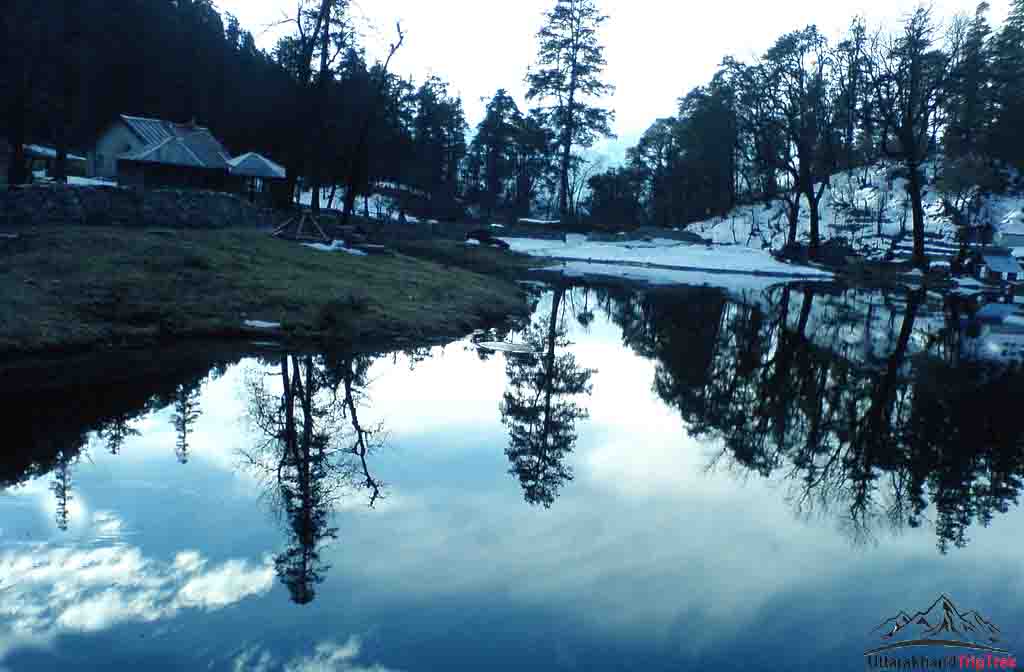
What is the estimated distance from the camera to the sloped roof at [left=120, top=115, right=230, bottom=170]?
47750 mm

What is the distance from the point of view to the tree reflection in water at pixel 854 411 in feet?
32.7

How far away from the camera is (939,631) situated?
6590 mm

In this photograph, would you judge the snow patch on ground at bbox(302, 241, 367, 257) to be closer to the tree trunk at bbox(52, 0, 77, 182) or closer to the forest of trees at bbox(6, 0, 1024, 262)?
the forest of trees at bbox(6, 0, 1024, 262)

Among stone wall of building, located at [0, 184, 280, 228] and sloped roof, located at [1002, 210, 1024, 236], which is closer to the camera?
stone wall of building, located at [0, 184, 280, 228]

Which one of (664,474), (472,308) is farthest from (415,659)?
(472,308)

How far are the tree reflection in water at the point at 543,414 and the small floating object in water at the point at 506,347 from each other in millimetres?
225

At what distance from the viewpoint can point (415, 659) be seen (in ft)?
18.6

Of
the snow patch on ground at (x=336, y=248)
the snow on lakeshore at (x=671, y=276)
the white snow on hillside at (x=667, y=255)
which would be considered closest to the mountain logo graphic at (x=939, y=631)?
the snow patch on ground at (x=336, y=248)

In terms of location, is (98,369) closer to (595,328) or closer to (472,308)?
(472,308)

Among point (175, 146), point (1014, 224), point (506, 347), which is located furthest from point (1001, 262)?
point (175, 146)

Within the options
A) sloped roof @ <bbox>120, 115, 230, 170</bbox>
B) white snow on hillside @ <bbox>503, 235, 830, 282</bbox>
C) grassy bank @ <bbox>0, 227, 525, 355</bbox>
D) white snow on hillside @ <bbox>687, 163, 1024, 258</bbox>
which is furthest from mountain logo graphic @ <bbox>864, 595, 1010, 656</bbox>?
white snow on hillside @ <bbox>687, 163, 1024, 258</bbox>

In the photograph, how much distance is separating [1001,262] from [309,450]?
1788 inches

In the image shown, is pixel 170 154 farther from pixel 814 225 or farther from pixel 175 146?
pixel 814 225

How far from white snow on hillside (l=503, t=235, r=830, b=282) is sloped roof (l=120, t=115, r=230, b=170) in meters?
20.9
